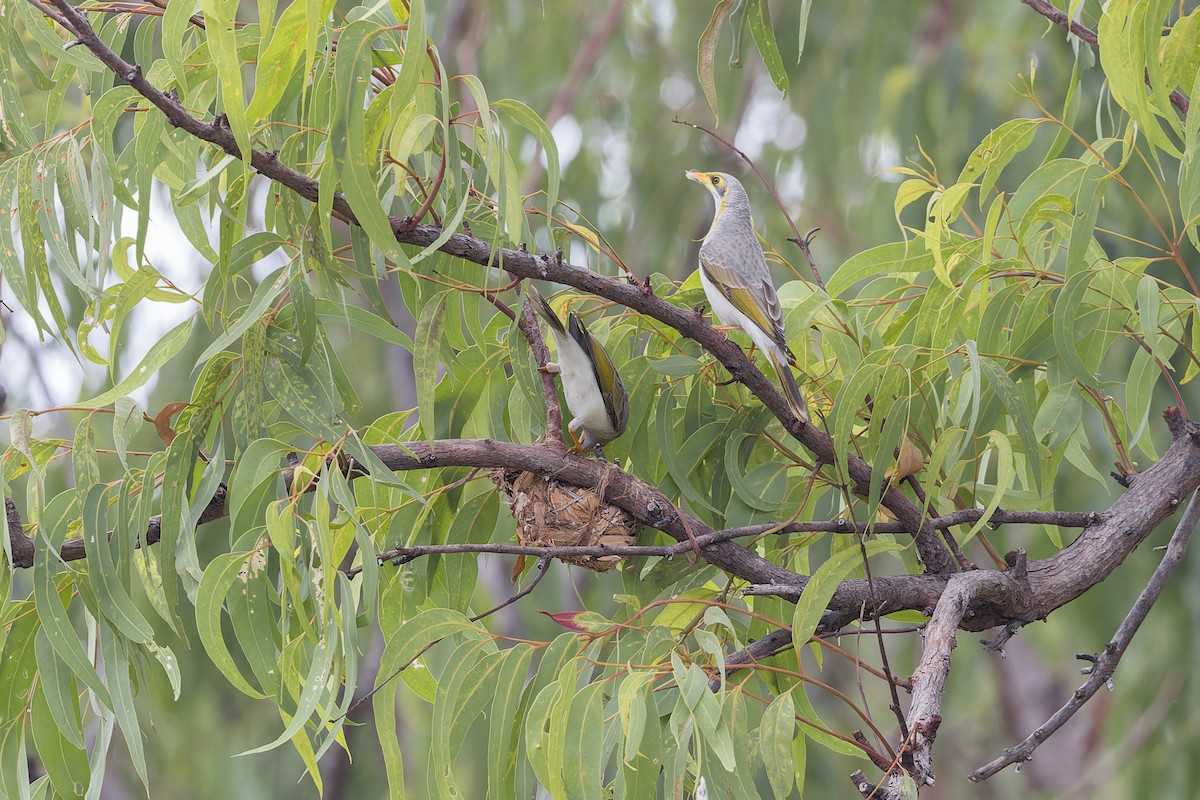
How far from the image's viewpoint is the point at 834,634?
7.68ft

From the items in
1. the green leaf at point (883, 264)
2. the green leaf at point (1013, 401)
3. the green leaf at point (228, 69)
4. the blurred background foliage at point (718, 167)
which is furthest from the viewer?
the blurred background foliage at point (718, 167)

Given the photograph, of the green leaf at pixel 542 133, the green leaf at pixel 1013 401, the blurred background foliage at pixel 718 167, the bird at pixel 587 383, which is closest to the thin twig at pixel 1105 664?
the green leaf at pixel 1013 401

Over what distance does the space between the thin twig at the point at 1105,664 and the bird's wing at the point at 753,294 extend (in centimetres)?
86

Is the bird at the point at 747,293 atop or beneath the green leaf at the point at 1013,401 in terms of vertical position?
atop

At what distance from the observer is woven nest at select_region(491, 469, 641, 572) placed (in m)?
2.54

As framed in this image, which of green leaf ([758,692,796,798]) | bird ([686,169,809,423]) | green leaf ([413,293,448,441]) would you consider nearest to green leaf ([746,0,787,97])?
bird ([686,169,809,423])

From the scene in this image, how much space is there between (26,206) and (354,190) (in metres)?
0.74

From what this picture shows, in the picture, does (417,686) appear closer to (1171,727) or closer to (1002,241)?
(1002,241)

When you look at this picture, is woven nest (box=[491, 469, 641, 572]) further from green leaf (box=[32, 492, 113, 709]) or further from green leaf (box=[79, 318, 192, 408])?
green leaf (box=[32, 492, 113, 709])

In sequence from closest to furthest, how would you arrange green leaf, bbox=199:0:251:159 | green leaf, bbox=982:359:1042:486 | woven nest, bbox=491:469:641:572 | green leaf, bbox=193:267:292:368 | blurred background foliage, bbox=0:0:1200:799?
green leaf, bbox=199:0:251:159, green leaf, bbox=193:267:292:368, green leaf, bbox=982:359:1042:486, woven nest, bbox=491:469:641:572, blurred background foliage, bbox=0:0:1200:799

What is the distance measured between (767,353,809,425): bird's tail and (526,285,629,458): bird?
0.32m

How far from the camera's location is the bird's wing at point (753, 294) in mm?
2668

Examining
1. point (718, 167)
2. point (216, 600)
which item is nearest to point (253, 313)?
point (216, 600)

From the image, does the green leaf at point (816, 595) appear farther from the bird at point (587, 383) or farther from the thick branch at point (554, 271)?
the bird at point (587, 383)
